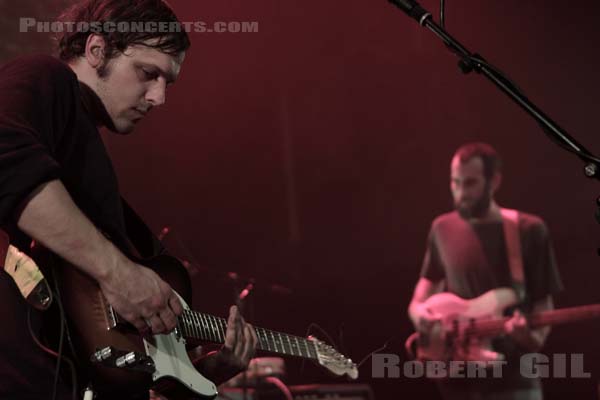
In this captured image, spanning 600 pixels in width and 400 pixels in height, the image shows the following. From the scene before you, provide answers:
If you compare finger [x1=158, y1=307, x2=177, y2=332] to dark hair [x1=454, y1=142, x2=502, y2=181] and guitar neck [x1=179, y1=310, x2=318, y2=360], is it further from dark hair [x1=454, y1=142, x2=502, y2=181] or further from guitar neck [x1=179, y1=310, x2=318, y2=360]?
dark hair [x1=454, y1=142, x2=502, y2=181]

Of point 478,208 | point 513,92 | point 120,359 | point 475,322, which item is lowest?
point 475,322

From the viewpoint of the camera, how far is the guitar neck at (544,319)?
4383 mm

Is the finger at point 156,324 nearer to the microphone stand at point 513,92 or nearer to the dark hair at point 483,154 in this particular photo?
the microphone stand at point 513,92

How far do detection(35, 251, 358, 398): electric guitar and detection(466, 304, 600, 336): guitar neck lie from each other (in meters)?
2.80

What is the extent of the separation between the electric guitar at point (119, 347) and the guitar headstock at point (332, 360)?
0.75 m

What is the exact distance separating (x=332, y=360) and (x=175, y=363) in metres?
0.94

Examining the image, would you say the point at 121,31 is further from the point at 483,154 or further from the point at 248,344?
the point at 483,154

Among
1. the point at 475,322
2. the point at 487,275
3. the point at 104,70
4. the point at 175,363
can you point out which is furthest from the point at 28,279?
the point at 487,275

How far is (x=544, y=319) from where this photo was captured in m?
4.47

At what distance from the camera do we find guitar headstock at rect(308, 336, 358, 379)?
8.68 ft

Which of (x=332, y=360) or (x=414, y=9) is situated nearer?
(x=414, y=9)

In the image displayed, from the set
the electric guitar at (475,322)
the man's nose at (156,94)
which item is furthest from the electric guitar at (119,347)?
the electric guitar at (475,322)

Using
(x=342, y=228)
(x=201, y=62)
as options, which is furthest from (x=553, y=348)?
(x=201, y=62)

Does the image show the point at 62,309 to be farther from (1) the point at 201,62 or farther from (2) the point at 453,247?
(1) the point at 201,62
